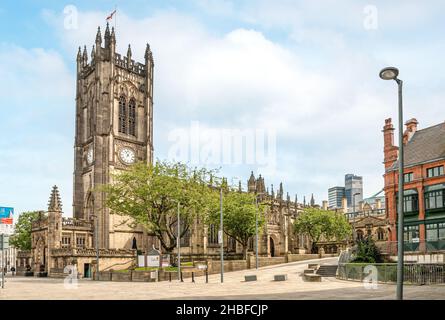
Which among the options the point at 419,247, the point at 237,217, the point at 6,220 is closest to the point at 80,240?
the point at 237,217

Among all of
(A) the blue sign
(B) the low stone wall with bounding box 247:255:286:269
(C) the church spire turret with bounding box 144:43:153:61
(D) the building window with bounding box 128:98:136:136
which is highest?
(C) the church spire turret with bounding box 144:43:153:61

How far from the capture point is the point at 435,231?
5056cm

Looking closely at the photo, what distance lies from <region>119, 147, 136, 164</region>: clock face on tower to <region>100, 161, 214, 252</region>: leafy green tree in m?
28.4

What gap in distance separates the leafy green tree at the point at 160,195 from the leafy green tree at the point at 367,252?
18162 millimetres

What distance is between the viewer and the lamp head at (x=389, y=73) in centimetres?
1518

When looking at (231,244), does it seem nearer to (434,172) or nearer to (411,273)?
(434,172)

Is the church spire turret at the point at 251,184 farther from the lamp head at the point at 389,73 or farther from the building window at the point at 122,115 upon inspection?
the lamp head at the point at 389,73

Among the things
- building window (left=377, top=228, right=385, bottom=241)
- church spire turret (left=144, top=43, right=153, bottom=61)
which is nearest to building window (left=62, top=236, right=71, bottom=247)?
church spire turret (left=144, top=43, right=153, bottom=61)

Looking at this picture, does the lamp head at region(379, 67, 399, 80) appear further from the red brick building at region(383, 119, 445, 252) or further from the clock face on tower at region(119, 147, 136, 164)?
the clock face on tower at region(119, 147, 136, 164)

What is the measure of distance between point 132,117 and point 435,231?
52.0 metres

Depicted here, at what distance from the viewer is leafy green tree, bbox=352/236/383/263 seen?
1346 inches

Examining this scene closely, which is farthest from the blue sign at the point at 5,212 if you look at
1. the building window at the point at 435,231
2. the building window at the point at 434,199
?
the building window at the point at 434,199

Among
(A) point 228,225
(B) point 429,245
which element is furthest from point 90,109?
(B) point 429,245

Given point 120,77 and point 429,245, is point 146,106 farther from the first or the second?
point 429,245
